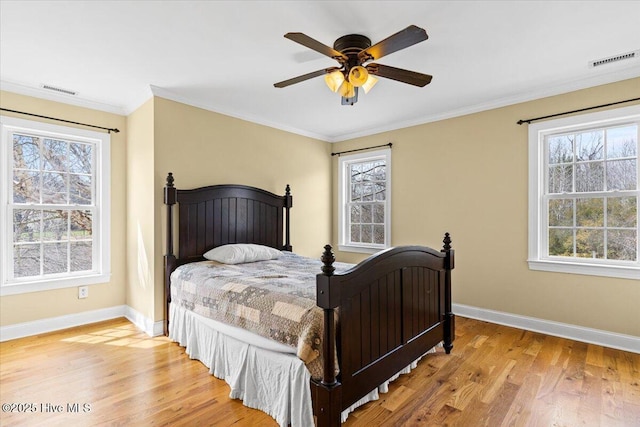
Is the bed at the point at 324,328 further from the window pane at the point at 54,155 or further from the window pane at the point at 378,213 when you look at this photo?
the window pane at the point at 378,213

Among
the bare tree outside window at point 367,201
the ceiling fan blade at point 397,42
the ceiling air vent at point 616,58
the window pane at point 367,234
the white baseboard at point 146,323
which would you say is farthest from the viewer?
the window pane at point 367,234

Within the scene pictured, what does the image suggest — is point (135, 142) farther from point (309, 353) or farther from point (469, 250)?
point (469, 250)

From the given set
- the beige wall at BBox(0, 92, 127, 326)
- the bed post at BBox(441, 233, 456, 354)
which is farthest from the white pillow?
the bed post at BBox(441, 233, 456, 354)

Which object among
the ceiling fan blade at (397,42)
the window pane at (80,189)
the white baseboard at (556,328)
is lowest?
the white baseboard at (556,328)

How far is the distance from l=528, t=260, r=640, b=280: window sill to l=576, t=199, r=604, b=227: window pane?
1.31 ft

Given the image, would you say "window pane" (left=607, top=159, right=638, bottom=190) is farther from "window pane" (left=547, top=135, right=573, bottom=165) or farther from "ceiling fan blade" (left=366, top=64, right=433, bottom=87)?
"ceiling fan blade" (left=366, top=64, right=433, bottom=87)

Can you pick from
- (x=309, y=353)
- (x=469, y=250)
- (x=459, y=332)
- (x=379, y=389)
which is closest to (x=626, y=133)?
(x=469, y=250)

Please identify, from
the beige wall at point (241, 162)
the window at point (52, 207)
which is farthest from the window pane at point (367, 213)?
the window at point (52, 207)

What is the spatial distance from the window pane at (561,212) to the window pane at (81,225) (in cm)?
501

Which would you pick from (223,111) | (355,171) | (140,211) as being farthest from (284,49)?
(355,171)

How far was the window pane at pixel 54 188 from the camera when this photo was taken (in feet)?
11.1

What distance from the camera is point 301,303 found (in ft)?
6.34

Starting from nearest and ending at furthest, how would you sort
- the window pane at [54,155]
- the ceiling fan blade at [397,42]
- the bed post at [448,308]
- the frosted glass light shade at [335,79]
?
the ceiling fan blade at [397,42] → the frosted glass light shade at [335,79] → the bed post at [448,308] → the window pane at [54,155]

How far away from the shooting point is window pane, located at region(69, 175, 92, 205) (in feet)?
11.7
